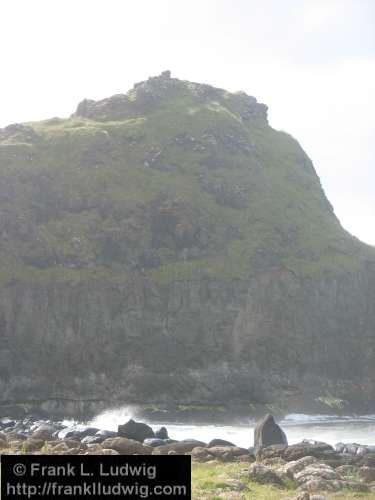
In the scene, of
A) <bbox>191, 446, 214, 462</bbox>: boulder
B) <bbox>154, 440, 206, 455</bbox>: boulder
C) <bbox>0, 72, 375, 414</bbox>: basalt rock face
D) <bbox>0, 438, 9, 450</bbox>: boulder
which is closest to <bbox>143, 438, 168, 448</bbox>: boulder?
<bbox>154, 440, 206, 455</bbox>: boulder

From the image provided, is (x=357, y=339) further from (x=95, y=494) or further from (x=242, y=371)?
(x=95, y=494)

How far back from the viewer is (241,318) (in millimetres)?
99500

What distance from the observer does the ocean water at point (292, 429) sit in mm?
56500

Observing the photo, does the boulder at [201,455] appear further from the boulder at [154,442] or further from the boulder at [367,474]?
the boulder at [367,474]

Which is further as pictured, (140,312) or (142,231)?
(142,231)

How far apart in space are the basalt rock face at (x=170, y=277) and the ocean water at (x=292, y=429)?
5083 mm

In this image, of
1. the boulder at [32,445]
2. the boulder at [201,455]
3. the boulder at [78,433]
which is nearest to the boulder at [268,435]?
the boulder at [201,455]

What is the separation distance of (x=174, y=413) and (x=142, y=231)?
36.5m

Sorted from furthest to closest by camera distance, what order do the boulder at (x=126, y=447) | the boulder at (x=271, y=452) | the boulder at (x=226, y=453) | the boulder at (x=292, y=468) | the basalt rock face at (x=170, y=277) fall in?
the basalt rock face at (x=170, y=277) < the boulder at (x=271, y=452) < the boulder at (x=226, y=453) < the boulder at (x=126, y=447) < the boulder at (x=292, y=468)

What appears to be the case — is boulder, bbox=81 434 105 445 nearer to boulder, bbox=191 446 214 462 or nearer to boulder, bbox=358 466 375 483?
boulder, bbox=191 446 214 462

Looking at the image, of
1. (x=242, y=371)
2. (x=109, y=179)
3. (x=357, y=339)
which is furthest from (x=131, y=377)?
(x=109, y=179)

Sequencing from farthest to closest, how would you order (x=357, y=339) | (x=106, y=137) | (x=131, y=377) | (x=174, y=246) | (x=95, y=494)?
1. (x=106, y=137)
2. (x=174, y=246)
3. (x=357, y=339)
4. (x=131, y=377)
5. (x=95, y=494)

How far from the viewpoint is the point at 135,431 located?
133 ft

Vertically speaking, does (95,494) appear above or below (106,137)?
below
